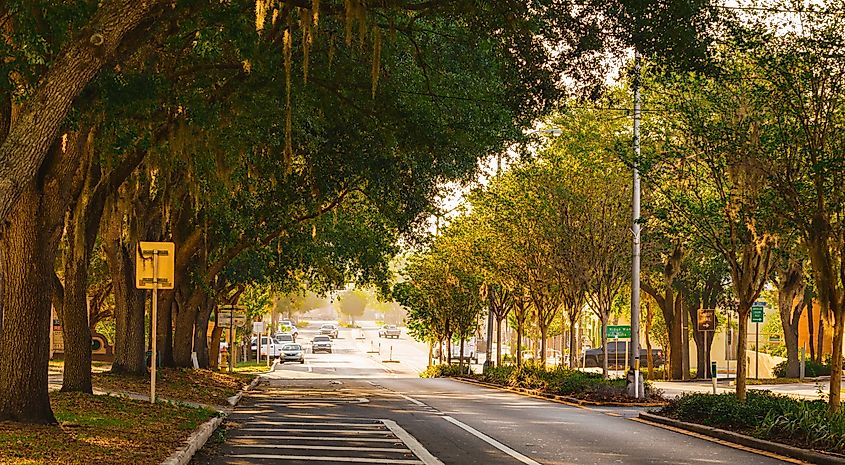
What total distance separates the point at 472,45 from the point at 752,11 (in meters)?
5.07

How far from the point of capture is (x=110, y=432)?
15.3 metres

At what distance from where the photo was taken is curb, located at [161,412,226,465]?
1315cm

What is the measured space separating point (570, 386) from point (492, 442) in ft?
55.2

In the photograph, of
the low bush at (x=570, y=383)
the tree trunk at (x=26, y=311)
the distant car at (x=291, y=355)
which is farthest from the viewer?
the distant car at (x=291, y=355)

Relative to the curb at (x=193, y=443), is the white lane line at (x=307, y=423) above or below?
below

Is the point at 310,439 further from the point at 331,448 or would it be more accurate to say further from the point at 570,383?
the point at 570,383

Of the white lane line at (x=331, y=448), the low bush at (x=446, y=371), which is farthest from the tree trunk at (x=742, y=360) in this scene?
the low bush at (x=446, y=371)

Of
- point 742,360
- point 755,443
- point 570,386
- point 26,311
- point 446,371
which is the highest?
point 26,311

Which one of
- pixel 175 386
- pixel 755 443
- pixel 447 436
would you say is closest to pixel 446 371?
pixel 175 386

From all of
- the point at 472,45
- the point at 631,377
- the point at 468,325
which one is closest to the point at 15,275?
the point at 472,45

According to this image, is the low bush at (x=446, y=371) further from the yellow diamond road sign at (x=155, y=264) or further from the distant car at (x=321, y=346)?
the distant car at (x=321, y=346)

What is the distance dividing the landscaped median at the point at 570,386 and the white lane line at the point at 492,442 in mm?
9294

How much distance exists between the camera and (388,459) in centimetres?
1460

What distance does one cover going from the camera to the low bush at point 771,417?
55.2 feet
